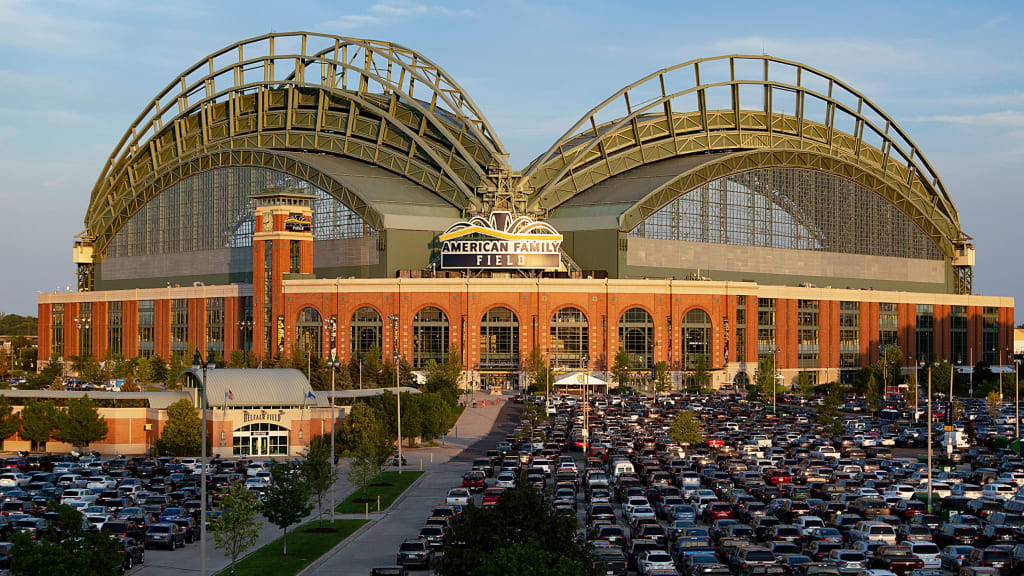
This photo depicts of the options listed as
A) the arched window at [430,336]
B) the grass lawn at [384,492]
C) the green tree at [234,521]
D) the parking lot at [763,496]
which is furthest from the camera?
the arched window at [430,336]

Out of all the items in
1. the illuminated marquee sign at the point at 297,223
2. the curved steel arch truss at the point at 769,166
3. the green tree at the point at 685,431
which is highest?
the curved steel arch truss at the point at 769,166

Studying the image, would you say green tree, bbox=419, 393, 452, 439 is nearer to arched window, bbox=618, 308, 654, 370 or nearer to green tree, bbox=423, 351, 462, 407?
green tree, bbox=423, 351, 462, 407

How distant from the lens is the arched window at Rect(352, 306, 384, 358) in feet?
506

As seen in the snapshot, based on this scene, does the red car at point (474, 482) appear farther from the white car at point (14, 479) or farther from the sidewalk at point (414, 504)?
the white car at point (14, 479)

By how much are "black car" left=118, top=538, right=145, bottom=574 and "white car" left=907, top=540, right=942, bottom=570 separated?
30.7m

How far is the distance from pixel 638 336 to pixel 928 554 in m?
105

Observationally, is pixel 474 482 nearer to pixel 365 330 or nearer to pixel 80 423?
pixel 80 423

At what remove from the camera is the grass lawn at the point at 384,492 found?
67.9m

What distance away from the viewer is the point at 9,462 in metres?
83.2

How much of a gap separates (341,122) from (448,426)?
3373 inches

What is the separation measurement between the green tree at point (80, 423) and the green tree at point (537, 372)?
55.4m

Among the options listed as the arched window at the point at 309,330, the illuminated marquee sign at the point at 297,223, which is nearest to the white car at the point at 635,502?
the arched window at the point at 309,330

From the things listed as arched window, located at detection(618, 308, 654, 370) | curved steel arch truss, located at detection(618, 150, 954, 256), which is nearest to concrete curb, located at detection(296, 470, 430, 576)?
arched window, located at detection(618, 308, 654, 370)

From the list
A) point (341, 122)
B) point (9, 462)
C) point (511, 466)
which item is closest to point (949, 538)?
point (511, 466)
